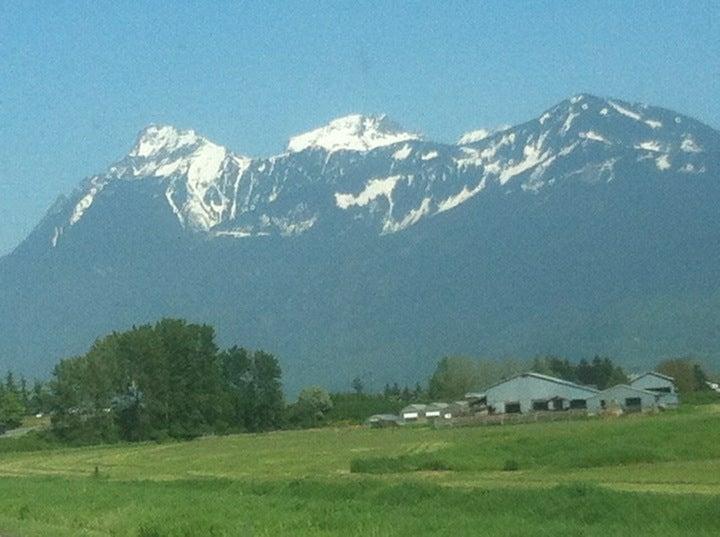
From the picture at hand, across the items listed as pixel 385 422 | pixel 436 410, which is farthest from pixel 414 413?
pixel 385 422

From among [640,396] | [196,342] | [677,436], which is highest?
[196,342]

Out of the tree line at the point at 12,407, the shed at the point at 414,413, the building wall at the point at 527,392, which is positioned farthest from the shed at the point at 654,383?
the tree line at the point at 12,407

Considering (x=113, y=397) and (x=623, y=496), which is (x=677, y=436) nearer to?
(x=623, y=496)

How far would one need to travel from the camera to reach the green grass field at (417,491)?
26922 mm

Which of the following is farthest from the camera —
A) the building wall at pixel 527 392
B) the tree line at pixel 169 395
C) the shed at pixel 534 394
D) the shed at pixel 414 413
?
the shed at pixel 414 413

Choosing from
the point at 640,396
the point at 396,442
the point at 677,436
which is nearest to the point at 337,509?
the point at 677,436

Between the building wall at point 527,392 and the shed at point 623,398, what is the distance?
3.37m

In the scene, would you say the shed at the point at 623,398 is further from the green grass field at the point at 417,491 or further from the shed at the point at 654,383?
the green grass field at the point at 417,491

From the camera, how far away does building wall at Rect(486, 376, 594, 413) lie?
11881 centimetres

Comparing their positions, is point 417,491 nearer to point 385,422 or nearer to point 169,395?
point 385,422

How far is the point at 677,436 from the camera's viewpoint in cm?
5319

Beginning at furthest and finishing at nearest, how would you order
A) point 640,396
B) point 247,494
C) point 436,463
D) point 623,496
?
point 640,396 → point 436,463 → point 247,494 → point 623,496

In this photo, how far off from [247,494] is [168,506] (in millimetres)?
5167

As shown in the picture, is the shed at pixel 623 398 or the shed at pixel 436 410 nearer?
the shed at pixel 623 398
